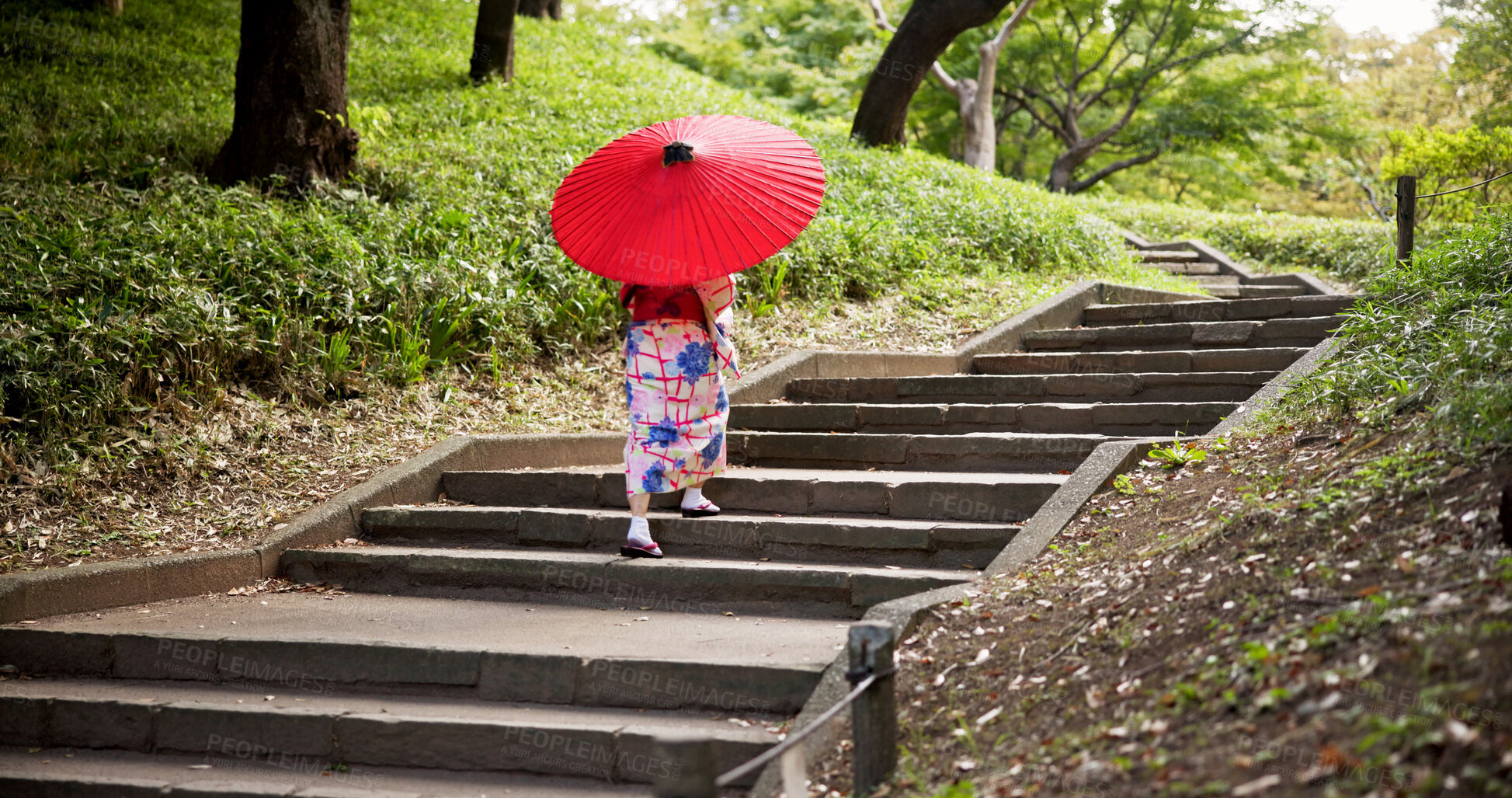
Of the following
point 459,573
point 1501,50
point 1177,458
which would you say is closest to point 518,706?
point 459,573

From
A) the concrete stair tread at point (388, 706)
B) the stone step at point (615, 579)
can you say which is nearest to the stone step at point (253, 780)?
the concrete stair tread at point (388, 706)

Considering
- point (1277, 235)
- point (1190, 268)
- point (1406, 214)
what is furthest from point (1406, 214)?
point (1277, 235)

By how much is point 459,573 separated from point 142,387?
227 centimetres

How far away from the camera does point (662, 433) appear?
184 inches

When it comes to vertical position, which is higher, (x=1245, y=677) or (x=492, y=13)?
(x=492, y=13)

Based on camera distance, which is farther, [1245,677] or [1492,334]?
[1492,334]

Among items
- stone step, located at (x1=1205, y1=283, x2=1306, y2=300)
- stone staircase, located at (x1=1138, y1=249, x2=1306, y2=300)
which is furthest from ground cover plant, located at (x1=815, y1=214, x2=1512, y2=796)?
stone staircase, located at (x1=1138, y1=249, x2=1306, y2=300)

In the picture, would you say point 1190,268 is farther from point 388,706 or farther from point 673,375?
point 388,706

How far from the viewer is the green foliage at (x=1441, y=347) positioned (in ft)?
10.5

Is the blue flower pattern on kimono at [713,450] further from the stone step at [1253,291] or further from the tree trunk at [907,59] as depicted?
the tree trunk at [907,59]

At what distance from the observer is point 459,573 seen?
477cm

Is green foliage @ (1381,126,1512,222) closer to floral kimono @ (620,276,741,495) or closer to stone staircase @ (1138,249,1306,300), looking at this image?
stone staircase @ (1138,249,1306,300)

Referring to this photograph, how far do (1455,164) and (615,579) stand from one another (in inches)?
482

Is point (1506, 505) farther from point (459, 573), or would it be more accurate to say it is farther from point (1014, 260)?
point (1014, 260)
